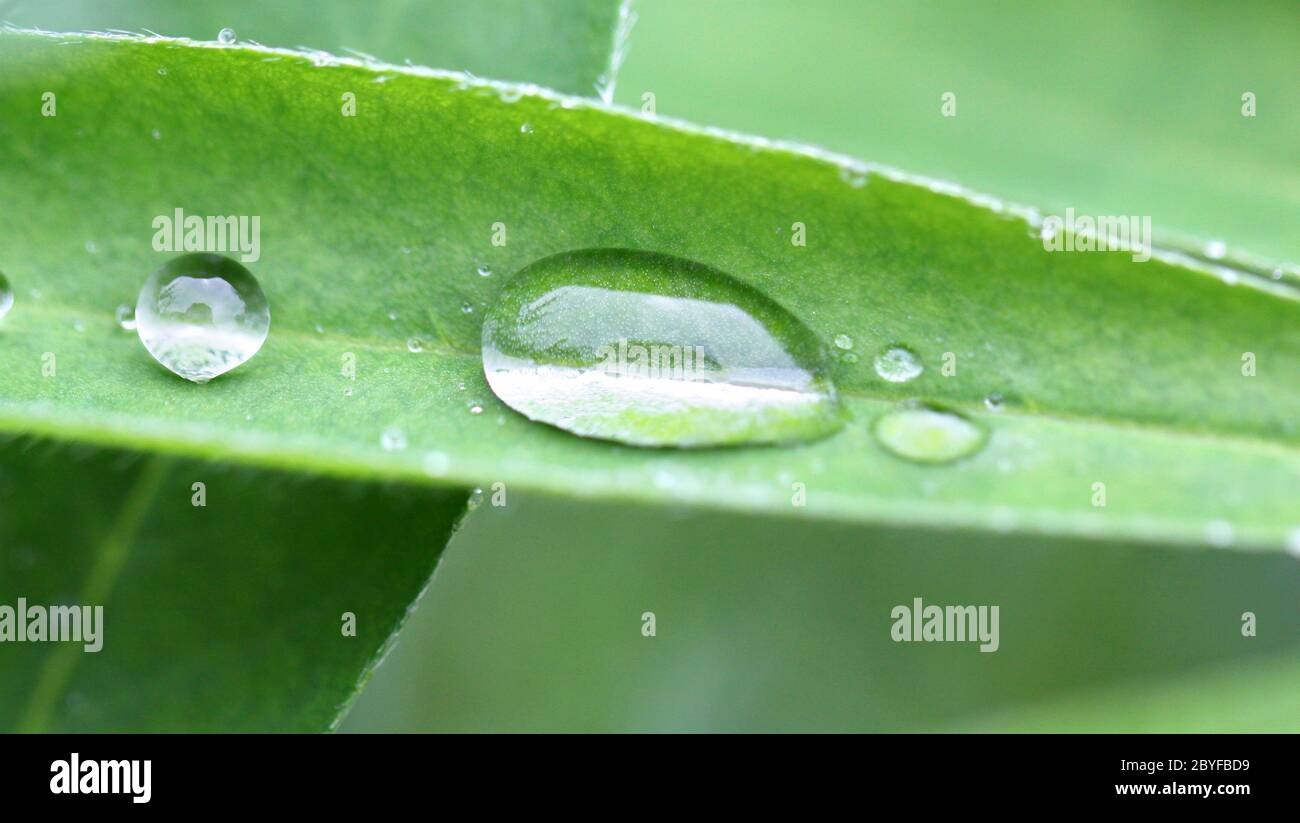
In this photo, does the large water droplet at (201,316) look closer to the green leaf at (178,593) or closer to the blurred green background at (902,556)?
the green leaf at (178,593)

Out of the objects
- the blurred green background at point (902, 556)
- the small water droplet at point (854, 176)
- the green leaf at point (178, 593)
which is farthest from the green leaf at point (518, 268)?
the blurred green background at point (902, 556)

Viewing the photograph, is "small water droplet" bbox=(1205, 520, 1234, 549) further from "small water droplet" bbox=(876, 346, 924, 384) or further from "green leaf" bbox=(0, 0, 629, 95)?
"green leaf" bbox=(0, 0, 629, 95)

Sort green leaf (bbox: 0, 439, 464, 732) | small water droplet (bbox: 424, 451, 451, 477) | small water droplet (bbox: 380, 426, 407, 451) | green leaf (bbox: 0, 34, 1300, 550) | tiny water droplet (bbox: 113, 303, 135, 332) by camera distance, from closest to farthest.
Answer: small water droplet (bbox: 424, 451, 451, 477)
small water droplet (bbox: 380, 426, 407, 451)
green leaf (bbox: 0, 34, 1300, 550)
tiny water droplet (bbox: 113, 303, 135, 332)
green leaf (bbox: 0, 439, 464, 732)

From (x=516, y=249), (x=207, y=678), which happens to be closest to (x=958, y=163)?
(x=516, y=249)

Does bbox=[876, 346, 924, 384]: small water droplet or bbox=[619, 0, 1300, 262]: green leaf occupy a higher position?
bbox=[619, 0, 1300, 262]: green leaf

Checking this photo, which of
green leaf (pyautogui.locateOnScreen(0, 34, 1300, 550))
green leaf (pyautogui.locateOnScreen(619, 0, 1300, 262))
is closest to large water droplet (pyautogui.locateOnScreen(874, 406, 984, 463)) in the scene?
green leaf (pyautogui.locateOnScreen(0, 34, 1300, 550))
